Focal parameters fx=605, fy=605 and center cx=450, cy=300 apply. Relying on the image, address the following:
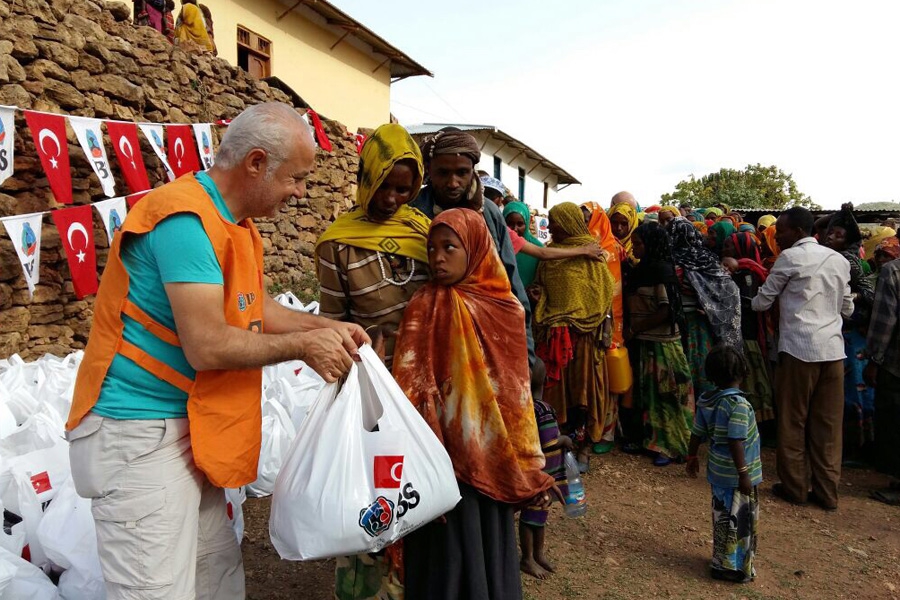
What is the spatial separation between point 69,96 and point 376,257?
15.5 feet

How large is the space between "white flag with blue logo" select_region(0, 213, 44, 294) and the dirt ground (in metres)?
2.47

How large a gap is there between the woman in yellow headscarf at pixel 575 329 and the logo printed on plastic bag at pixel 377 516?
2.74m

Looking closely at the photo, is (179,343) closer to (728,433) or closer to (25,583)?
(25,583)

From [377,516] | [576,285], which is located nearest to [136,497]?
[377,516]

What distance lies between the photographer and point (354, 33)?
42.8 feet

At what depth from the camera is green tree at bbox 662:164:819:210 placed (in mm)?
24188

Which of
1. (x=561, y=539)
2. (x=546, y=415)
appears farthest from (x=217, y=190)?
(x=561, y=539)

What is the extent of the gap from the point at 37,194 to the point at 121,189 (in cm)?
92

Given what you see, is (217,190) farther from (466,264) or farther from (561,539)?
(561,539)

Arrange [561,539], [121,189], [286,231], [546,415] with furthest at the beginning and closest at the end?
[286,231] < [121,189] < [561,539] < [546,415]

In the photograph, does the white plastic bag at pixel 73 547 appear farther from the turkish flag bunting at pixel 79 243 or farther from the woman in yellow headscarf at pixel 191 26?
the woman in yellow headscarf at pixel 191 26

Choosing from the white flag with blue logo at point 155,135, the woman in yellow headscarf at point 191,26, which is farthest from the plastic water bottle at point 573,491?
the woman in yellow headscarf at point 191,26

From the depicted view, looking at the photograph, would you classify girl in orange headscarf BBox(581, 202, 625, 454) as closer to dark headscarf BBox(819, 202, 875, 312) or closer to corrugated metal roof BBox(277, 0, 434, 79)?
dark headscarf BBox(819, 202, 875, 312)

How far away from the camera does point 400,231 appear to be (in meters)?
2.13
